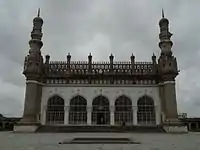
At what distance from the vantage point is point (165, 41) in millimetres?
39594

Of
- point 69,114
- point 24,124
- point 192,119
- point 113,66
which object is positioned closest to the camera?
point 24,124

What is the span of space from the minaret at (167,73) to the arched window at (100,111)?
786 cm

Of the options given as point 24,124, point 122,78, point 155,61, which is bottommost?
point 24,124

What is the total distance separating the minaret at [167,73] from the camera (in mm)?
36500

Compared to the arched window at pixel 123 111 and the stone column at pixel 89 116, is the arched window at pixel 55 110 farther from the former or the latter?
the arched window at pixel 123 111

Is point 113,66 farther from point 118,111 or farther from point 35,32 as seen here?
point 35,32

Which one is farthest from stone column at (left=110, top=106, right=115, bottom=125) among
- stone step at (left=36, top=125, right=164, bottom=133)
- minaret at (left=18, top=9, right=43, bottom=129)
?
minaret at (left=18, top=9, right=43, bottom=129)

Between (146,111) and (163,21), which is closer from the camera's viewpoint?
(146,111)

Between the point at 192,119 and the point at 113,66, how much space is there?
2691 centimetres

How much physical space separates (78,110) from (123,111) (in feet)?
20.8

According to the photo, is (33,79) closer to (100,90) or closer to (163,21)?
(100,90)

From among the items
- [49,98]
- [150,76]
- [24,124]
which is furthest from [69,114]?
[150,76]

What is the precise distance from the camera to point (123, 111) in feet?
126

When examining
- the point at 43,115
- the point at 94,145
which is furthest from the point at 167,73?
the point at 94,145
